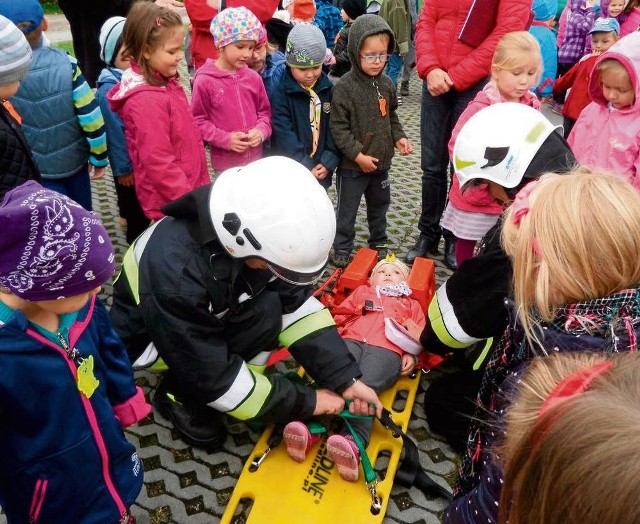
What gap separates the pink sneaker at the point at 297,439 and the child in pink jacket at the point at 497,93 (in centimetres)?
173

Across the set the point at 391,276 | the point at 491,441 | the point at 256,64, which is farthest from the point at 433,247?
the point at 491,441

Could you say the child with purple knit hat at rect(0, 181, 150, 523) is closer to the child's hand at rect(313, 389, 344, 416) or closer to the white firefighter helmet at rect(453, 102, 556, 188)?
the child's hand at rect(313, 389, 344, 416)

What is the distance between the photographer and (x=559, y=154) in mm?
2650

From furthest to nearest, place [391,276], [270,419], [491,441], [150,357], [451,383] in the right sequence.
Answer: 1. [391,276]
2. [451,383]
3. [150,357]
4. [270,419]
5. [491,441]

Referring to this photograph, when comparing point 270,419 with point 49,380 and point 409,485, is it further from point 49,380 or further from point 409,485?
point 49,380

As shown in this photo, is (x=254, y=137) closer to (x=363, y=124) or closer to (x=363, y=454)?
(x=363, y=124)

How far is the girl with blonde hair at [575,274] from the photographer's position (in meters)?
1.49

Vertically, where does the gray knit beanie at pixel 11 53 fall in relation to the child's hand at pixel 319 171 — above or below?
above

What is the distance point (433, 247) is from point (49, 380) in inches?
137

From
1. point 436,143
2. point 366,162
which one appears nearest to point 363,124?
point 366,162

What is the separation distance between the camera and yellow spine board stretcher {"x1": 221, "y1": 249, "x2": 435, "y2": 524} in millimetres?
2422

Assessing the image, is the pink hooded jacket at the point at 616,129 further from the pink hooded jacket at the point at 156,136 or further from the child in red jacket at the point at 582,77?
the pink hooded jacket at the point at 156,136

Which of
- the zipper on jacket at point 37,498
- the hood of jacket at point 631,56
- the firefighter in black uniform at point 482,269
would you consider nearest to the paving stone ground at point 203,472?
the firefighter in black uniform at point 482,269

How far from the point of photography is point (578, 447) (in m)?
0.85
